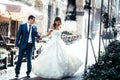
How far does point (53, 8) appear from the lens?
1622 inches

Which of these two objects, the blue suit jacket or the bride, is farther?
the blue suit jacket

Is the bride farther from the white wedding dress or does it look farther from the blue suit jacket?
the blue suit jacket

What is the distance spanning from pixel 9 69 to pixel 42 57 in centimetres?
197

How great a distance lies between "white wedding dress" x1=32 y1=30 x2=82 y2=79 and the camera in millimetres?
11438

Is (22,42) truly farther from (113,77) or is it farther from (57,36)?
(113,77)

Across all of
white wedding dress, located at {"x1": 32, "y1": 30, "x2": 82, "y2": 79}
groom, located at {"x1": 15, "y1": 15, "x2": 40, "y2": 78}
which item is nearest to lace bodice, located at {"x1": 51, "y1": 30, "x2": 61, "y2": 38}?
white wedding dress, located at {"x1": 32, "y1": 30, "x2": 82, "y2": 79}

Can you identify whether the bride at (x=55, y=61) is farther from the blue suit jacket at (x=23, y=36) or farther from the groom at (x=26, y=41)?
the blue suit jacket at (x=23, y=36)

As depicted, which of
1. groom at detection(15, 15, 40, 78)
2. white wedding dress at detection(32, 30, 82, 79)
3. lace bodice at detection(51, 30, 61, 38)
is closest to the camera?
white wedding dress at detection(32, 30, 82, 79)

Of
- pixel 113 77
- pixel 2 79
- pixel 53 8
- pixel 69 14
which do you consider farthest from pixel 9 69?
pixel 53 8

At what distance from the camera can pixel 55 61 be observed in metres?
11.6

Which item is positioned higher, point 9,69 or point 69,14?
point 69,14

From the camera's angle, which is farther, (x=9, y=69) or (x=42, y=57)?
(x=9, y=69)

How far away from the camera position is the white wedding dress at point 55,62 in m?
11.4

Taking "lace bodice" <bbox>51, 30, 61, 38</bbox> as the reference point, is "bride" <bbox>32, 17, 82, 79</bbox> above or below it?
below
